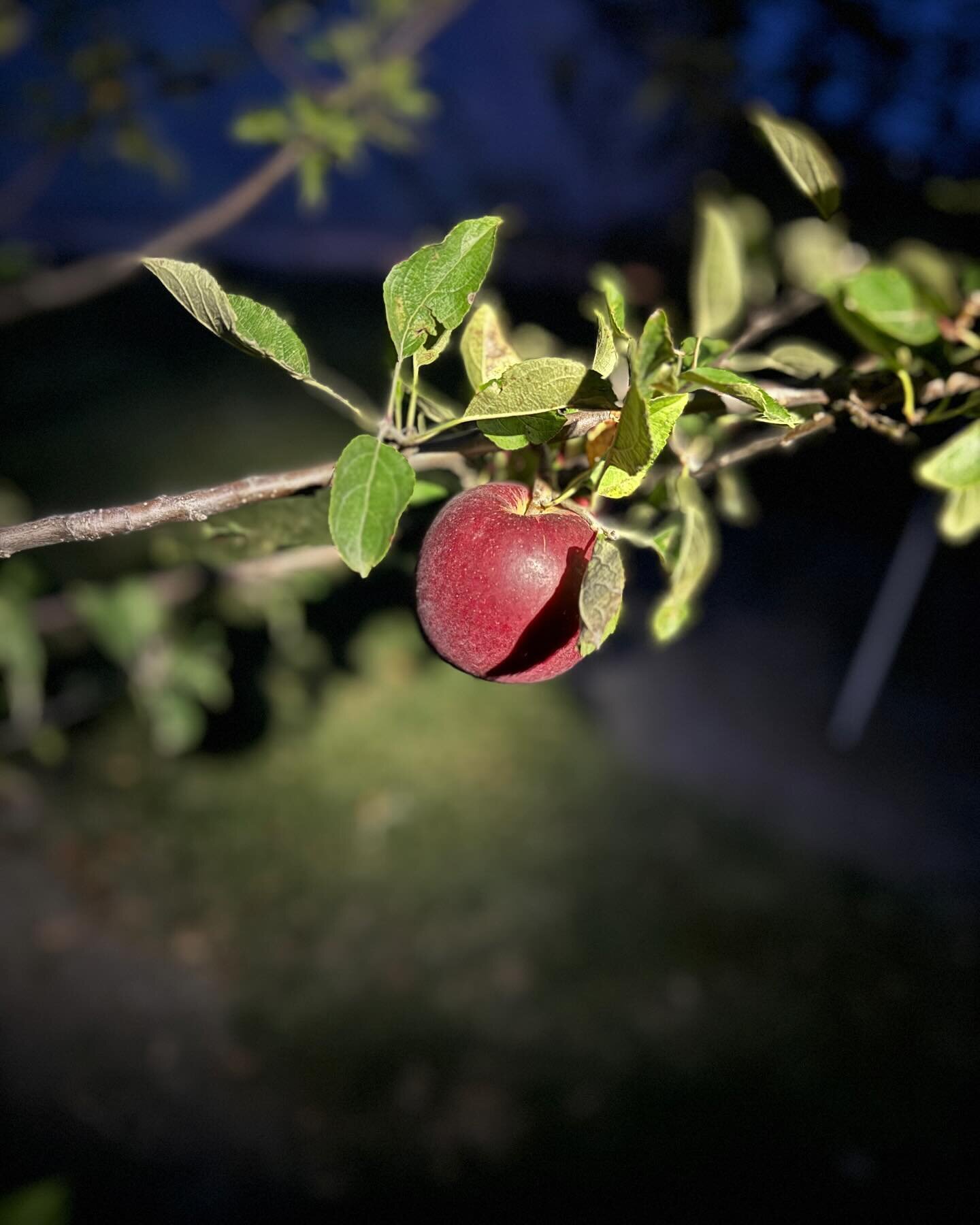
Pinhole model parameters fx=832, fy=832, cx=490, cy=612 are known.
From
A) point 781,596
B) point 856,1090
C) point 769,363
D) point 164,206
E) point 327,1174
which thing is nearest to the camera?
point 769,363

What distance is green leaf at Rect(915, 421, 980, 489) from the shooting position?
27.0 inches

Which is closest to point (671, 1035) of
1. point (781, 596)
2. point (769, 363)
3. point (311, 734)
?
point (311, 734)

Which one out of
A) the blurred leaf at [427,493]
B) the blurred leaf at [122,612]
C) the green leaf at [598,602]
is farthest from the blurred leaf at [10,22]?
the green leaf at [598,602]

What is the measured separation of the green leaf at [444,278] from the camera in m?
0.53

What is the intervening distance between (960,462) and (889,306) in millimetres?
155

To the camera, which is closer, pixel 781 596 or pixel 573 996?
pixel 573 996

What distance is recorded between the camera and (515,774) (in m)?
3.05

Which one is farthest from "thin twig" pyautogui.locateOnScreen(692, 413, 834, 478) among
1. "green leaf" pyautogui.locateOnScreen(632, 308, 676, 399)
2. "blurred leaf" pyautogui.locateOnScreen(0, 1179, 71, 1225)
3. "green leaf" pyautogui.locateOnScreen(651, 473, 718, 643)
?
"blurred leaf" pyautogui.locateOnScreen(0, 1179, 71, 1225)

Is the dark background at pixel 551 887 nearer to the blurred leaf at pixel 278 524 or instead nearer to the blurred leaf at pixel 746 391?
the blurred leaf at pixel 278 524

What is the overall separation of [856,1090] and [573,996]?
2.47 feet

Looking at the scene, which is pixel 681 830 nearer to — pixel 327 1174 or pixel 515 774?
pixel 515 774

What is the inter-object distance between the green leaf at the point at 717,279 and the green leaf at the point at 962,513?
31cm

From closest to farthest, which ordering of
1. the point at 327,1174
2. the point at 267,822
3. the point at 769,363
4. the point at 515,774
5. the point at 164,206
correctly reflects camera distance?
the point at 769,363, the point at 327,1174, the point at 267,822, the point at 515,774, the point at 164,206

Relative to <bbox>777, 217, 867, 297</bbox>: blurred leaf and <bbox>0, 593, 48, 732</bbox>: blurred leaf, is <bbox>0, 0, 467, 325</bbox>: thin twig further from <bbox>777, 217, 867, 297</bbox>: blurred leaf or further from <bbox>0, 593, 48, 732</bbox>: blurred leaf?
<bbox>777, 217, 867, 297</bbox>: blurred leaf
